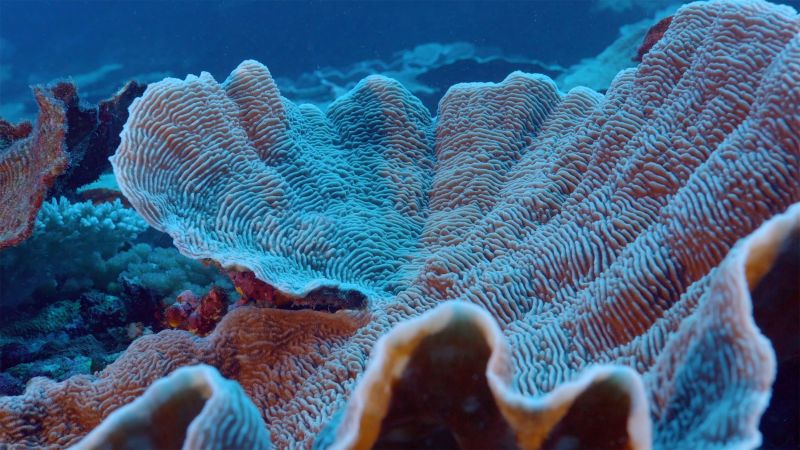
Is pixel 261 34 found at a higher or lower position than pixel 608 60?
higher

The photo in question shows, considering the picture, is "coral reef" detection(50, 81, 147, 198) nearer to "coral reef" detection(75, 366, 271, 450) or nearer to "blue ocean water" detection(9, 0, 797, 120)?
"coral reef" detection(75, 366, 271, 450)

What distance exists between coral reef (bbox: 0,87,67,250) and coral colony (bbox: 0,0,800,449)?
0.05 feet

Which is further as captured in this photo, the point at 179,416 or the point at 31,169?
the point at 31,169

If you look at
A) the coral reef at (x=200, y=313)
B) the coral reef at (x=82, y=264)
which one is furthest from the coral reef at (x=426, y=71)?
the coral reef at (x=200, y=313)

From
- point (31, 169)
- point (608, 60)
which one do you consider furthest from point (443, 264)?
point (608, 60)

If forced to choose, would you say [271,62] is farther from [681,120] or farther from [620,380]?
[620,380]

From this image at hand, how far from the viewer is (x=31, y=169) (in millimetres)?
3230

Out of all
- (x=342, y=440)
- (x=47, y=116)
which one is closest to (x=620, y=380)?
(x=342, y=440)

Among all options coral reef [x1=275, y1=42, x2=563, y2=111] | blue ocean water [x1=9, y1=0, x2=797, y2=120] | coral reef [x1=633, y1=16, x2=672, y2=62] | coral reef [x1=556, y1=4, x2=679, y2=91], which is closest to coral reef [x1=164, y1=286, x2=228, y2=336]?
coral reef [x1=633, y1=16, x2=672, y2=62]

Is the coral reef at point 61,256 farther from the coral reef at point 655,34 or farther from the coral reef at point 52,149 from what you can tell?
the coral reef at point 655,34

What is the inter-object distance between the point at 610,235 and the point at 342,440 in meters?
1.33

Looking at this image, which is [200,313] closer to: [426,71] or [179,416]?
[179,416]

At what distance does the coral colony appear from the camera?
3.93ft

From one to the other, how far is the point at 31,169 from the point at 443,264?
248 centimetres
